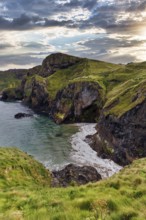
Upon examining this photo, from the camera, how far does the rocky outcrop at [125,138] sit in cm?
6731

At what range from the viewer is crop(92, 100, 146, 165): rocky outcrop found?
67.3 m

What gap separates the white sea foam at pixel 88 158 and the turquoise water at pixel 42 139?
1.93 meters

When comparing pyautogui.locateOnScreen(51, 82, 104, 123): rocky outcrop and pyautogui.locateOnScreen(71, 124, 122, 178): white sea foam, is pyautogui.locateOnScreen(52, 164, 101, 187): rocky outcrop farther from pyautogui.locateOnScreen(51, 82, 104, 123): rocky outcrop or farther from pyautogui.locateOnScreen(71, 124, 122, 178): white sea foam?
pyautogui.locateOnScreen(51, 82, 104, 123): rocky outcrop

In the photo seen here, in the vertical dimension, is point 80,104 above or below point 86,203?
below

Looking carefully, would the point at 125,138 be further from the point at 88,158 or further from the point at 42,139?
the point at 42,139

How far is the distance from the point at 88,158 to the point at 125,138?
1138 cm

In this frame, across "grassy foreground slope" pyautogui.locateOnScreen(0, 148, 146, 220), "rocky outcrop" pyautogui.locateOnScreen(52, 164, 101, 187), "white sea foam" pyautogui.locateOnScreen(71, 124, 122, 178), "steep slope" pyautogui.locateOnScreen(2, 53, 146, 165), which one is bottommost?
"white sea foam" pyautogui.locateOnScreen(71, 124, 122, 178)

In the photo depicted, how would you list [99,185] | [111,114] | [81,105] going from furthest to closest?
[81,105]
[111,114]
[99,185]

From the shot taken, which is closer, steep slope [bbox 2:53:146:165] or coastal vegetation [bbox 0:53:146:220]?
coastal vegetation [bbox 0:53:146:220]

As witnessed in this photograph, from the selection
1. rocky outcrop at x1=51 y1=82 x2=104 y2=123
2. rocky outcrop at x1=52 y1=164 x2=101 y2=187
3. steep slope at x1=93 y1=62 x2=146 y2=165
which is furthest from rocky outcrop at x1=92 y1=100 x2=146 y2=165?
rocky outcrop at x1=51 y1=82 x2=104 y2=123

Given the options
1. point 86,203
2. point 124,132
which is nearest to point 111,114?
point 124,132

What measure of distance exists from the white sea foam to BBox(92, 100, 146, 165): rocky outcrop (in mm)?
2331

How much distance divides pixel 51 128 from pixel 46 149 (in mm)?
35862

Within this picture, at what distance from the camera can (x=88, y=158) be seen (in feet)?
243
